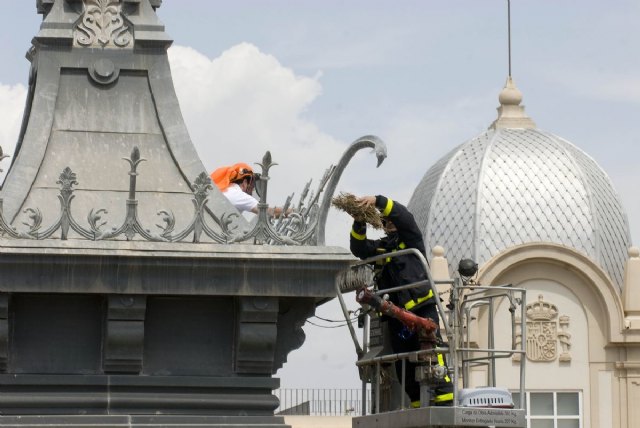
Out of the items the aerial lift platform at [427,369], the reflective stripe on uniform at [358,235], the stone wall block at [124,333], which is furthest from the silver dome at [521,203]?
the stone wall block at [124,333]

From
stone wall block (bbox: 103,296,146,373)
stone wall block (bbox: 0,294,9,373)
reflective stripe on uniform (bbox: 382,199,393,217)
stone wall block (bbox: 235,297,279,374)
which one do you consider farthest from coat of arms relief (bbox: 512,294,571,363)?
stone wall block (bbox: 0,294,9,373)

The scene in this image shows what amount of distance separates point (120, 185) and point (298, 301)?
3.93ft

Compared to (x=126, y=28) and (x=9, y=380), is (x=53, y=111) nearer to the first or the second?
(x=126, y=28)

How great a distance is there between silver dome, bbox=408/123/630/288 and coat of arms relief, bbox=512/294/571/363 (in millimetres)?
1850

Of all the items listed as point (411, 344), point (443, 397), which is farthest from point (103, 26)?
point (443, 397)

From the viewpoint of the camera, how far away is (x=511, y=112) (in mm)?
54031

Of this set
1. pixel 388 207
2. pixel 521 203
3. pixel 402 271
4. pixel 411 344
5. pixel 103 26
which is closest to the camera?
pixel 103 26

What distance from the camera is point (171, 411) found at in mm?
10695

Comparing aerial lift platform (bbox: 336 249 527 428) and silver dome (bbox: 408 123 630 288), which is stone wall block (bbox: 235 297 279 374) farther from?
silver dome (bbox: 408 123 630 288)

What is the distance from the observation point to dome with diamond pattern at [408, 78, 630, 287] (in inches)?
1939

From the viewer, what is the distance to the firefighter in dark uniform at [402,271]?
11789mm

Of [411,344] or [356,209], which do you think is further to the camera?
[411,344]

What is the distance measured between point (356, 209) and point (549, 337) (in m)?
38.7

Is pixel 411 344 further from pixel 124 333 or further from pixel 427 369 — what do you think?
pixel 124 333
